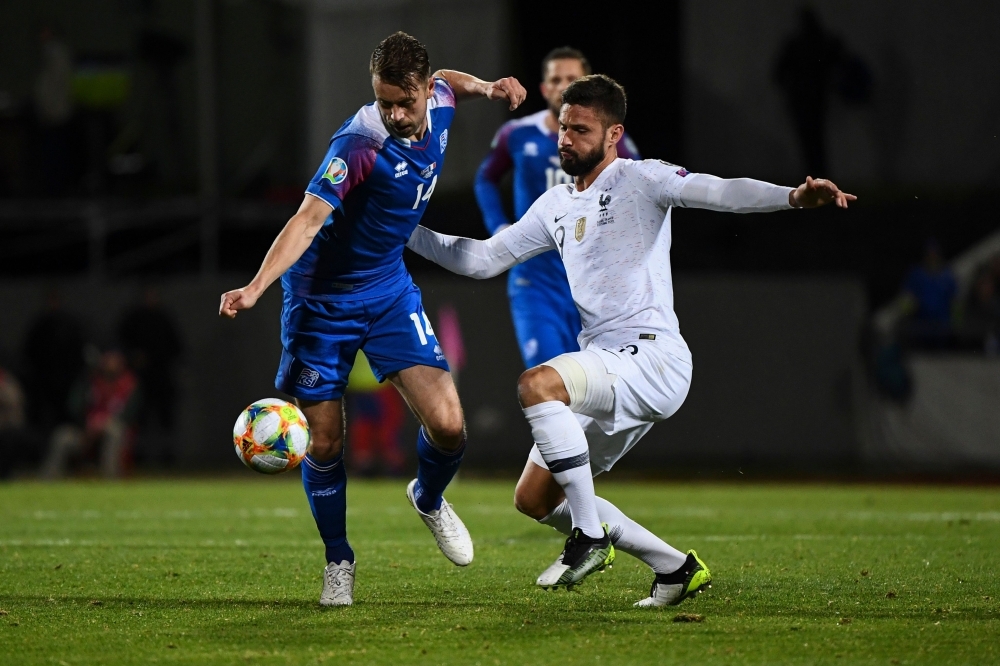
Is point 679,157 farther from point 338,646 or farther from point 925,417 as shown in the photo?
point 338,646

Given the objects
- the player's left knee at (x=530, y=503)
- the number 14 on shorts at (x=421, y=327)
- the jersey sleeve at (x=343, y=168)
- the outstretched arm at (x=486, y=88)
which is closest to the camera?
the jersey sleeve at (x=343, y=168)

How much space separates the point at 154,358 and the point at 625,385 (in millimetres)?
12406

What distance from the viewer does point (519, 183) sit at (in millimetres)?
8086

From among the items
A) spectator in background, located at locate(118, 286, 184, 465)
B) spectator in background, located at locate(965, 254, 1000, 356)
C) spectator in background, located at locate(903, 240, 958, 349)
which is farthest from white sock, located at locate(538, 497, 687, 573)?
spectator in background, located at locate(118, 286, 184, 465)

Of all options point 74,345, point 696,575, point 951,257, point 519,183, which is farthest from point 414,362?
point 951,257

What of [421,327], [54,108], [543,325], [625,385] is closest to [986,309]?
[543,325]

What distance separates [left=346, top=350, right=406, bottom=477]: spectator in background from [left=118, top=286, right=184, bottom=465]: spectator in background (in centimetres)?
294

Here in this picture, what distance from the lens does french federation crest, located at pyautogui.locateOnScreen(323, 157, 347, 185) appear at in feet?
17.6

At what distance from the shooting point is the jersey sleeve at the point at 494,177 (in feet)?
26.5

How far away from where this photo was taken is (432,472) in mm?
6062

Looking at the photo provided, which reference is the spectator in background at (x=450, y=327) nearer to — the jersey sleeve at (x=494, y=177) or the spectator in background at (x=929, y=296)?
the spectator in background at (x=929, y=296)

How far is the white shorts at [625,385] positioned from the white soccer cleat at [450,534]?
3.11 ft

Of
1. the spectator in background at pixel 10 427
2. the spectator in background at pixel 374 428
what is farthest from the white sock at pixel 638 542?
the spectator in background at pixel 10 427

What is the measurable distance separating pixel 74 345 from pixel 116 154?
11.1ft
